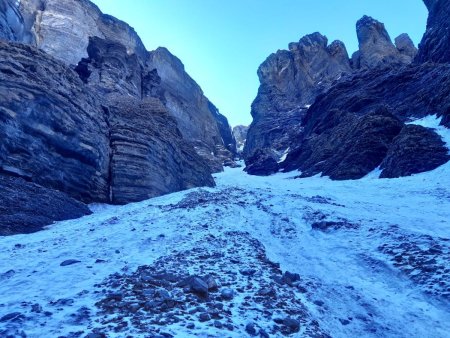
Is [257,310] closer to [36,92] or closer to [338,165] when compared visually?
[36,92]

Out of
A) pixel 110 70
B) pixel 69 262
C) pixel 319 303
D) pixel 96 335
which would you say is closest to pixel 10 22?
pixel 110 70

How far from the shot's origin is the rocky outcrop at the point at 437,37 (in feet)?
211

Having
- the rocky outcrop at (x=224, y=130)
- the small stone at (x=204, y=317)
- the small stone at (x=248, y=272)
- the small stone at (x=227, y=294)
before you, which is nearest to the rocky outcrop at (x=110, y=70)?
the small stone at (x=248, y=272)

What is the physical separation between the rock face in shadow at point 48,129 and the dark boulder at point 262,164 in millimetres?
52484

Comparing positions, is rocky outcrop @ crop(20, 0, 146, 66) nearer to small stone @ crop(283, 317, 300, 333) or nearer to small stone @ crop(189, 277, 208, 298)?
small stone @ crop(189, 277, 208, 298)

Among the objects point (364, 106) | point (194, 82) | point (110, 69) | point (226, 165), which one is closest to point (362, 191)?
point (364, 106)

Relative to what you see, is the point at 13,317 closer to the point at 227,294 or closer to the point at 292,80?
the point at 227,294

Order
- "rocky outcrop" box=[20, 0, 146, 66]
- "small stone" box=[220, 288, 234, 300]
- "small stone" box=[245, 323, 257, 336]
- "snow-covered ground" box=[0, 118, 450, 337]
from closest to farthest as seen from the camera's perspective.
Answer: "small stone" box=[245, 323, 257, 336]
"snow-covered ground" box=[0, 118, 450, 337]
"small stone" box=[220, 288, 234, 300]
"rocky outcrop" box=[20, 0, 146, 66]

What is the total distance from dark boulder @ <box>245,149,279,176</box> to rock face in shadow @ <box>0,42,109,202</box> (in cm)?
5248

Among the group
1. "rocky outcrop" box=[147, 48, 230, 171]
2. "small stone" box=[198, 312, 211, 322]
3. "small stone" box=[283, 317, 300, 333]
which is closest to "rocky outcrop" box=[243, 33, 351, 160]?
"rocky outcrop" box=[147, 48, 230, 171]

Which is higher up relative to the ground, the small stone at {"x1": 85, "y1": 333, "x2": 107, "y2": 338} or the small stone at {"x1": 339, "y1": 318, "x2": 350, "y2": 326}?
the small stone at {"x1": 85, "y1": 333, "x2": 107, "y2": 338}

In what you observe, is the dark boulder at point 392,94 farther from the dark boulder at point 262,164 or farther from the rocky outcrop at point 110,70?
the rocky outcrop at point 110,70

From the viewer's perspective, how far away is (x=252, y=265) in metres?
12.5

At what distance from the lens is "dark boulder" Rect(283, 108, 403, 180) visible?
42.4 metres
